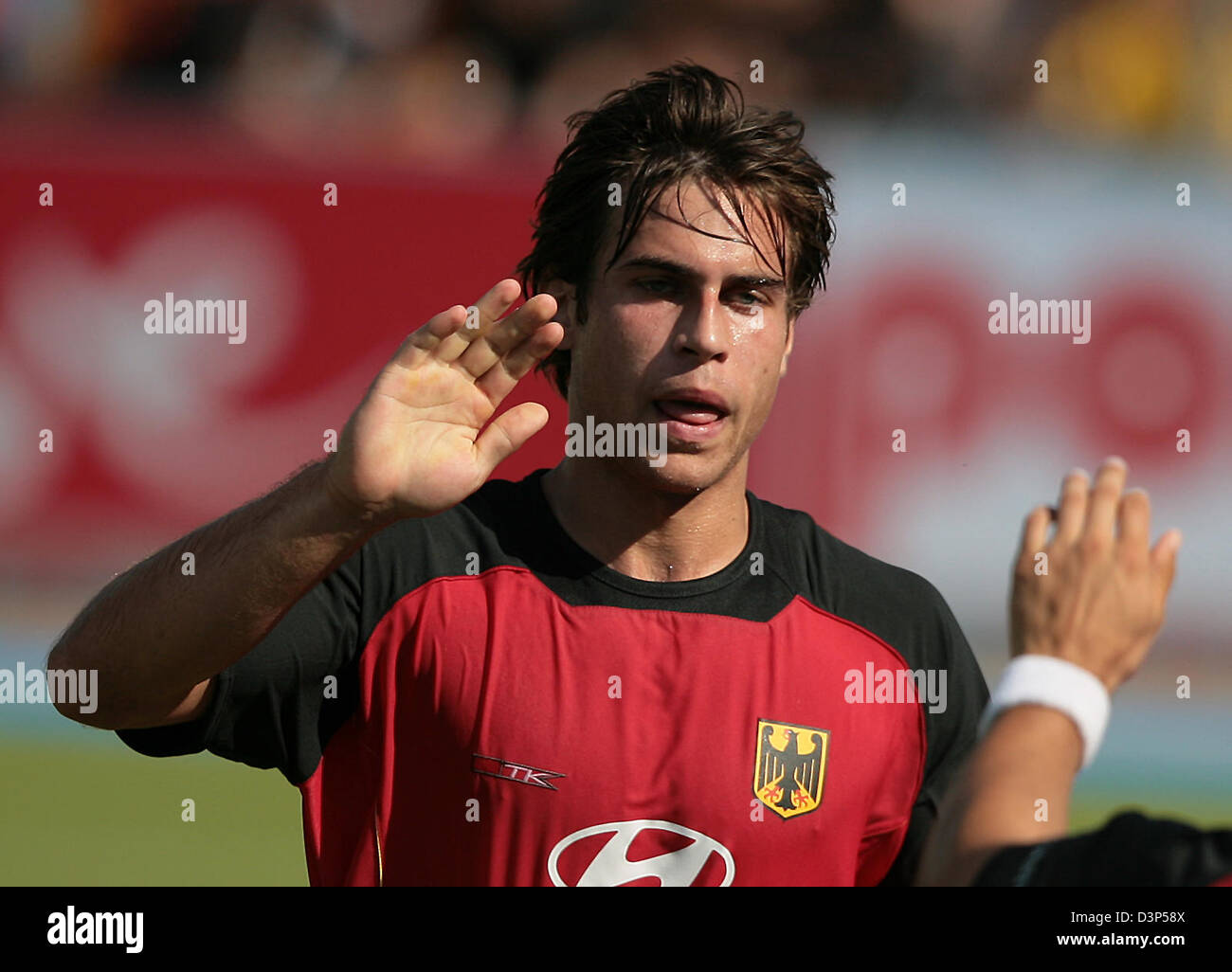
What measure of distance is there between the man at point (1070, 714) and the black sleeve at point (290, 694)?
3.77 ft

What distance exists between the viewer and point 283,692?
2.50 meters

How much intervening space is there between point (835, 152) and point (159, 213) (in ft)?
12.1

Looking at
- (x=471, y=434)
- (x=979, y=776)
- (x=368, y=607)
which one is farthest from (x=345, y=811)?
(x=979, y=776)

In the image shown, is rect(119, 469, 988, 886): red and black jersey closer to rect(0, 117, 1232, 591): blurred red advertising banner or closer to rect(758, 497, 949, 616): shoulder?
rect(758, 497, 949, 616): shoulder

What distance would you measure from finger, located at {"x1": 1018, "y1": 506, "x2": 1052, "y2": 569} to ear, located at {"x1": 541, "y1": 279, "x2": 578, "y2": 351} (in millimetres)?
1336

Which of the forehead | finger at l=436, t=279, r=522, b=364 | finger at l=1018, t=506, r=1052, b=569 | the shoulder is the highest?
the forehead

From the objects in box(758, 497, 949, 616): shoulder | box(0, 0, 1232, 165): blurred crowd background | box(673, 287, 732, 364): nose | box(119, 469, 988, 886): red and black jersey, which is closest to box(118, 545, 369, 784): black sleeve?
box(119, 469, 988, 886): red and black jersey

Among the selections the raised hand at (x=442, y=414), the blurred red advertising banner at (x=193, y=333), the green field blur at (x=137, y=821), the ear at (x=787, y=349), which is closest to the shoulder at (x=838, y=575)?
the ear at (x=787, y=349)

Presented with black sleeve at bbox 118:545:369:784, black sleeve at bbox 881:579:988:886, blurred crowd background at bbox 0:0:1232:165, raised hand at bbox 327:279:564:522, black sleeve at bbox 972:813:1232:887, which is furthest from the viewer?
blurred crowd background at bbox 0:0:1232:165

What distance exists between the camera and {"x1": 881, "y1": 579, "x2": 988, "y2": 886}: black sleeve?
2672 mm

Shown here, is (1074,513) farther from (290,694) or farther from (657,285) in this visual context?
(290,694)

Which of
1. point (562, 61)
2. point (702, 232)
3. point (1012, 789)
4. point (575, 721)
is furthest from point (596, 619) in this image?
point (562, 61)

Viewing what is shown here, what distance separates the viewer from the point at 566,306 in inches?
117
